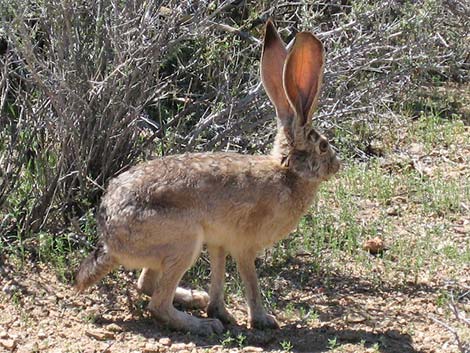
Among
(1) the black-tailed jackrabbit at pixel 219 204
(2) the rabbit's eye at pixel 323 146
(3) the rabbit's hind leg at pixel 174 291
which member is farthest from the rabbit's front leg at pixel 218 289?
(2) the rabbit's eye at pixel 323 146

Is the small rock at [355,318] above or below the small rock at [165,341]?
above

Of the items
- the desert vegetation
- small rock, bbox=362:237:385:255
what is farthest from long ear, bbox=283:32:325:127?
small rock, bbox=362:237:385:255

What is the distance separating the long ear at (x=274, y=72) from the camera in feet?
19.1

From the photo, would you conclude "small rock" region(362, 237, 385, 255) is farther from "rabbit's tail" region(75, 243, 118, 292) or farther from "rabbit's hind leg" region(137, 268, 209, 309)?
"rabbit's tail" region(75, 243, 118, 292)

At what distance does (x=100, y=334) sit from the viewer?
5270 mm


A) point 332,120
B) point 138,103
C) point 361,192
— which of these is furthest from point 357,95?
point 138,103

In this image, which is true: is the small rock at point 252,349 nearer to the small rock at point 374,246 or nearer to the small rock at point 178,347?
the small rock at point 178,347

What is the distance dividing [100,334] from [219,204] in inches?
35.5

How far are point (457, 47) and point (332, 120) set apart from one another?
1373mm

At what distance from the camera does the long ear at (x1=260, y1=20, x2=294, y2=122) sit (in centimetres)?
582

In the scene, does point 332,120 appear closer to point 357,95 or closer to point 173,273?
point 357,95

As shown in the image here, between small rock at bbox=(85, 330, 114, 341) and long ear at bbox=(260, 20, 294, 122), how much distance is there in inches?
60.3

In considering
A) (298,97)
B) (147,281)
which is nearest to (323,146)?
(298,97)

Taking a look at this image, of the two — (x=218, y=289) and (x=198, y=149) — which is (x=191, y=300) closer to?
(x=218, y=289)
